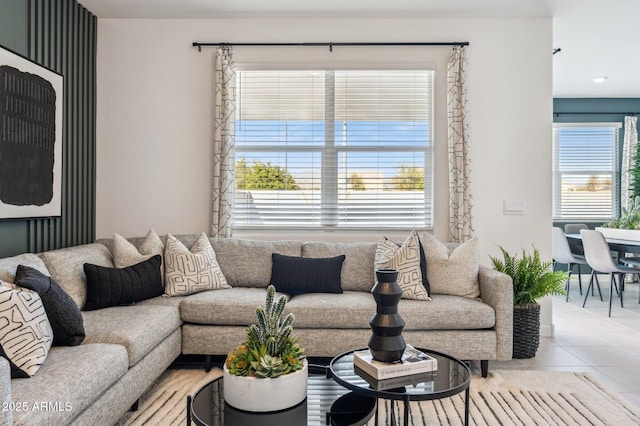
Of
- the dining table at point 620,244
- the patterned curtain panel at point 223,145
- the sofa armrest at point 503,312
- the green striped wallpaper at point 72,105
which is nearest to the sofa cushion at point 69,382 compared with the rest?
the green striped wallpaper at point 72,105

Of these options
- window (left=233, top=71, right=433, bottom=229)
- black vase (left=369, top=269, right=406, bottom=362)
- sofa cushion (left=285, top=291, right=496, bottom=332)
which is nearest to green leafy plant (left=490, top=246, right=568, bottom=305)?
sofa cushion (left=285, top=291, right=496, bottom=332)

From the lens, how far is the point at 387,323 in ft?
5.97

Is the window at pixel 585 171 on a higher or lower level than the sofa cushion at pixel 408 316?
higher

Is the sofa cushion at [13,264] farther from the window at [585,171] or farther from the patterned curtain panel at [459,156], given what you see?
the window at [585,171]

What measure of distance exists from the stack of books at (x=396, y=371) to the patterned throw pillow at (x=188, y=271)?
1.61 meters

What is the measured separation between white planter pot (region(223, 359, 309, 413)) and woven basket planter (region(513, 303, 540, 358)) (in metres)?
2.20

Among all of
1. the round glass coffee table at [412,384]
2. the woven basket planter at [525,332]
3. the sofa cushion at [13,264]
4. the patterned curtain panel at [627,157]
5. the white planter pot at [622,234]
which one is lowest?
the woven basket planter at [525,332]

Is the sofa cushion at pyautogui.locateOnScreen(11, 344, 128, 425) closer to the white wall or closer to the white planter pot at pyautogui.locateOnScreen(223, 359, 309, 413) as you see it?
the white planter pot at pyautogui.locateOnScreen(223, 359, 309, 413)

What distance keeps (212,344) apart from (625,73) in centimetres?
587

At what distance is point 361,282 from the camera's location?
11.0ft

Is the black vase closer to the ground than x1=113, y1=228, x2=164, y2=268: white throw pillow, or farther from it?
closer to the ground

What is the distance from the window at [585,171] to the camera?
22.4 feet

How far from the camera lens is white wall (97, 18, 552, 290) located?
3.84 meters

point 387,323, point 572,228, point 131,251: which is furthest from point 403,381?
point 572,228
